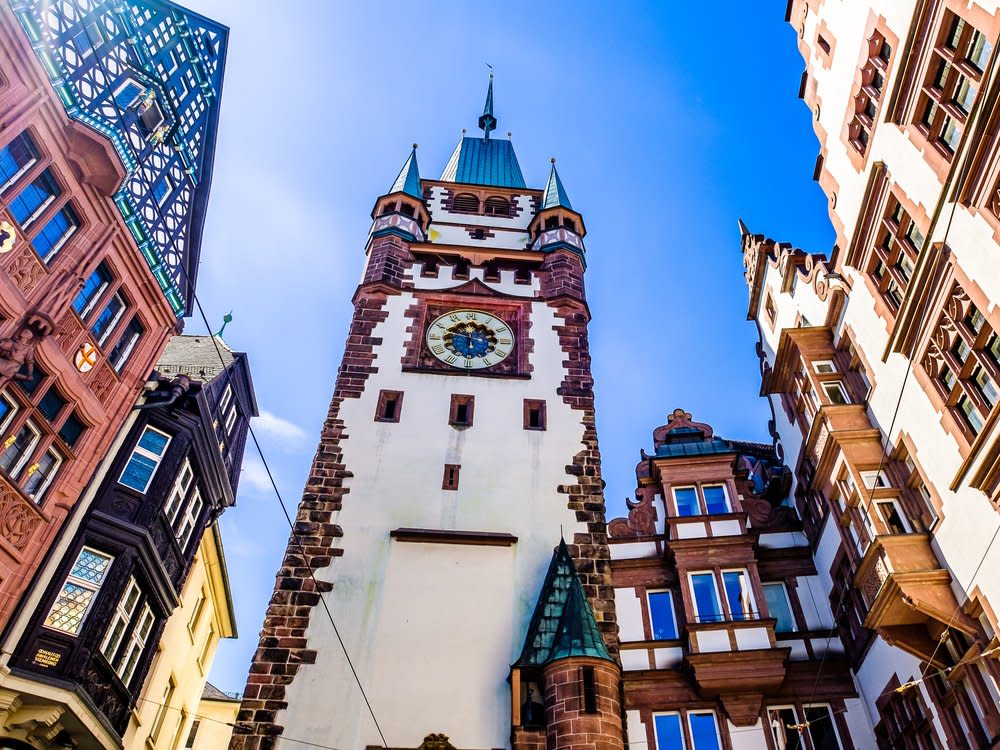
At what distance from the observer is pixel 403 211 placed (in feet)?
87.1

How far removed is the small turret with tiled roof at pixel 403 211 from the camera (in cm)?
2533

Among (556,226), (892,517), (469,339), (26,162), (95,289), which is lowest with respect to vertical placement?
(892,517)

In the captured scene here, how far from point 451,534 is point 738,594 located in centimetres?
574

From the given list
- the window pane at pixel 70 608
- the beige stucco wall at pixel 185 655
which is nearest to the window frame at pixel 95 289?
the window pane at pixel 70 608

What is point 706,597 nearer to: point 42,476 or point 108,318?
point 42,476

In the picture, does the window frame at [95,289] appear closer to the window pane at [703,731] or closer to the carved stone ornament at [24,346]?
the carved stone ornament at [24,346]

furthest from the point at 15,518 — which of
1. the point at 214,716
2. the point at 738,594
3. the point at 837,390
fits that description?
the point at 214,716

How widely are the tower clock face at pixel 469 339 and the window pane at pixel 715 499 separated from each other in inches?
254

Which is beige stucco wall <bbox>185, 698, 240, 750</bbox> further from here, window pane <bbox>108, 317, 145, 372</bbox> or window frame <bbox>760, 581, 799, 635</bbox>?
window frame <bbox>760, 581, 799, 635</bbox>

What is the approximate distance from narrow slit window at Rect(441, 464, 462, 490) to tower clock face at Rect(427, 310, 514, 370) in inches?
136

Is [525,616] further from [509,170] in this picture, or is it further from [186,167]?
[509,170]

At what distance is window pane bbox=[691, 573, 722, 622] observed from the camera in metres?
15.1

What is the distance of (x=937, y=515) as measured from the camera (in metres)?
12.6

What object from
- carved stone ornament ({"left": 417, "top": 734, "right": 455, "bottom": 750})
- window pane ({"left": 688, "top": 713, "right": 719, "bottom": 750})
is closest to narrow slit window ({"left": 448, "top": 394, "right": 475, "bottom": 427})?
carved stone ornament ({"left": 417, "top": 734, "right": 455, "bottom": 750})
